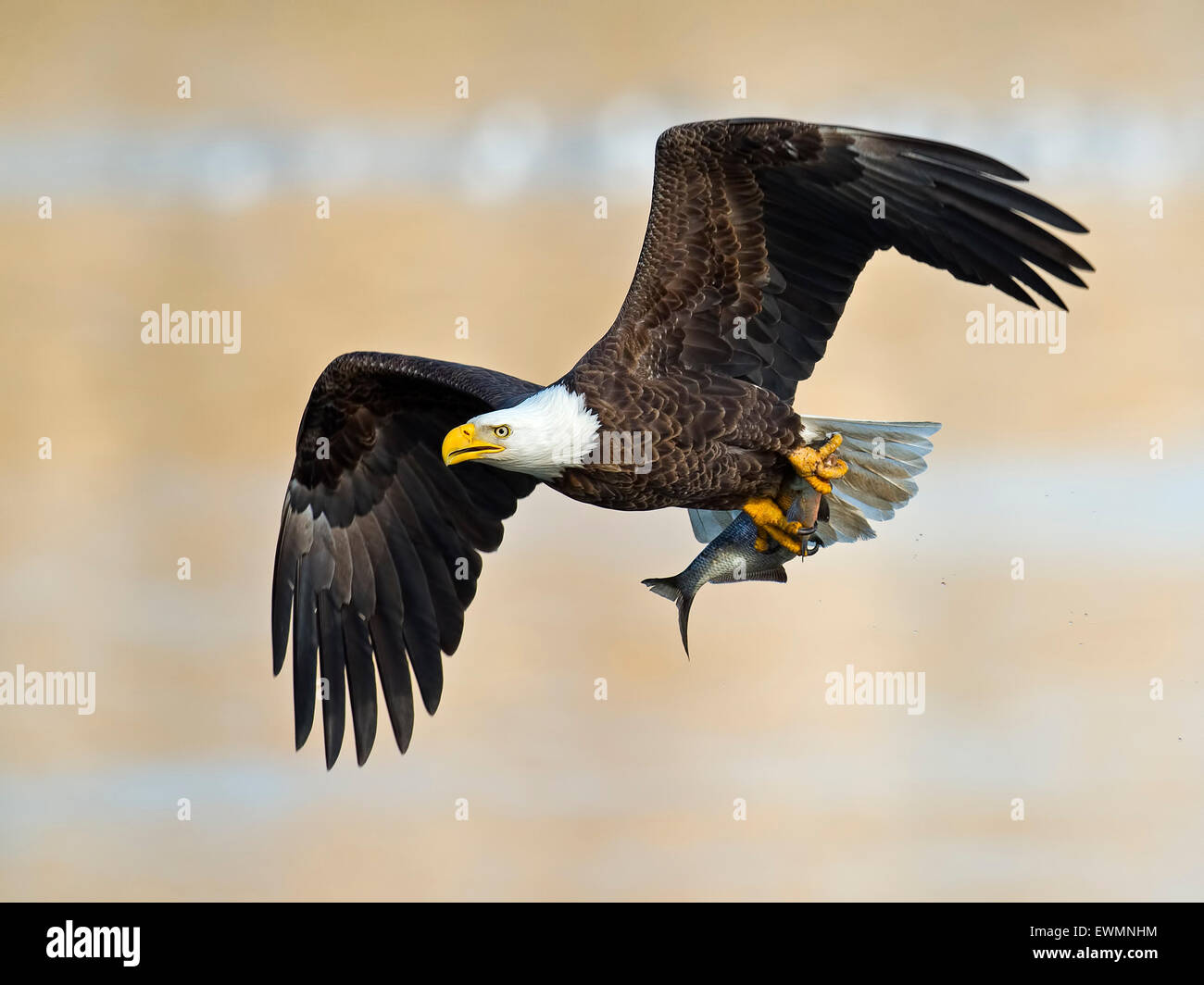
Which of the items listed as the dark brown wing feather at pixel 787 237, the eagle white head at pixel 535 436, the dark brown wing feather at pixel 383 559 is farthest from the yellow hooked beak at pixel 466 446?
the dark brown wing feather at pixel 383 559

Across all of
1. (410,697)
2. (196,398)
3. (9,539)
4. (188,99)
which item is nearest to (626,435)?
(410,697)

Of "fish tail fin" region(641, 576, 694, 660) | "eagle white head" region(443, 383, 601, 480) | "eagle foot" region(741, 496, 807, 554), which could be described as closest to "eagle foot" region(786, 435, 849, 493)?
"eagle foot" region(741, 496, 807, 554)

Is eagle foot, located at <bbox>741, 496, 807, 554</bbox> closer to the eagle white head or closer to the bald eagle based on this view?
the bald eagle

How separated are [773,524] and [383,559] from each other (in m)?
1.91

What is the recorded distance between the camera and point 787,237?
25.5 feet

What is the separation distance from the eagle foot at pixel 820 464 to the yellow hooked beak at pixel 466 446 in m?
1.11

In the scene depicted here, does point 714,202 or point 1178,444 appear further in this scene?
point 1178,444

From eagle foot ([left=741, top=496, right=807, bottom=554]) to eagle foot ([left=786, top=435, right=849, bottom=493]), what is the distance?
0.58 feet

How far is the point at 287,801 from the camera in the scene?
17.5 metres

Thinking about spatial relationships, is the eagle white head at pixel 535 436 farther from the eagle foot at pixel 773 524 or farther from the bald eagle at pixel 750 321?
the eagle foot at pixel 773 524

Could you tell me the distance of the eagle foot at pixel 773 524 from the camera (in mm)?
7973

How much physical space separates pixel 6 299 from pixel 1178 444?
1010cm

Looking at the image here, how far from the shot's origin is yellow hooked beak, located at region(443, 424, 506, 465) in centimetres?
764

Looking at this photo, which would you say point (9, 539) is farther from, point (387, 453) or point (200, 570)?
point (387, 453)
